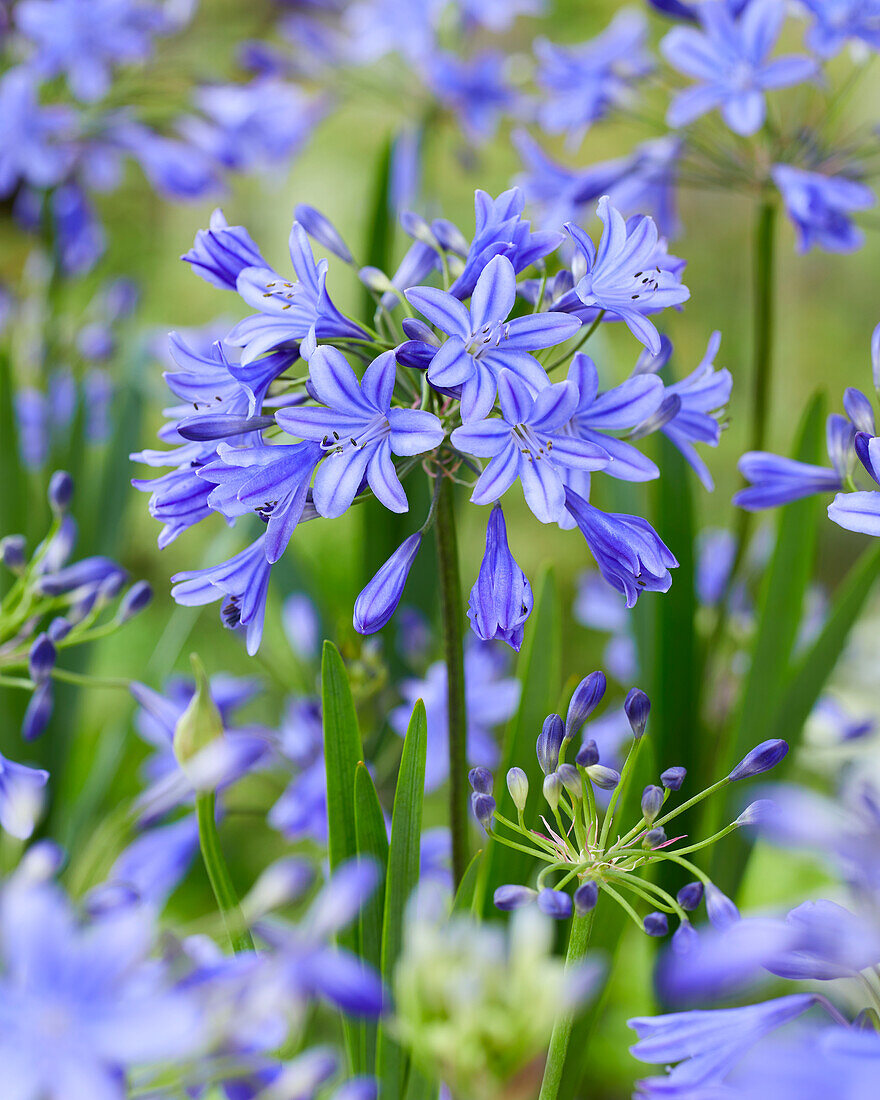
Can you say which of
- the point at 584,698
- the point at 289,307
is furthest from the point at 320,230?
the point at 584,698

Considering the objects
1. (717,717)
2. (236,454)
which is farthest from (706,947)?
(717,717)

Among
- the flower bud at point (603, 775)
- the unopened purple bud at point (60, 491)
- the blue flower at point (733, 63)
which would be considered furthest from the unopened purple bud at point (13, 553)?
the blue flower at point (733, 63)

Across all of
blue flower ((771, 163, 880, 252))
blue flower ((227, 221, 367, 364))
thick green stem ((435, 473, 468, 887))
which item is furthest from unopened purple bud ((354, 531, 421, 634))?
blue flower ((771, 163, 880, 252))

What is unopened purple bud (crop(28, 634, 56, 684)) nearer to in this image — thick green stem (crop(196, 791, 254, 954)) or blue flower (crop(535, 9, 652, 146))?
thick green stem (crop(196, 791, 254, 954))

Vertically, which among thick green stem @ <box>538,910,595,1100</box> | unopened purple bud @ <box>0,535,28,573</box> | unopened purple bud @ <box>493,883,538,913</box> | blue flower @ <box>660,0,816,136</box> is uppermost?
blue flower @ <box>660,0,816,136</box>

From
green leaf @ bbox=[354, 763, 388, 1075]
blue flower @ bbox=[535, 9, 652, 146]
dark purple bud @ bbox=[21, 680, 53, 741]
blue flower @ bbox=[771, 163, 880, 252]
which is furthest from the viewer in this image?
blue flower @ bbox=[535, 9, 652, 146]

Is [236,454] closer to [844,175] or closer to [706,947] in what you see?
[706,947]
